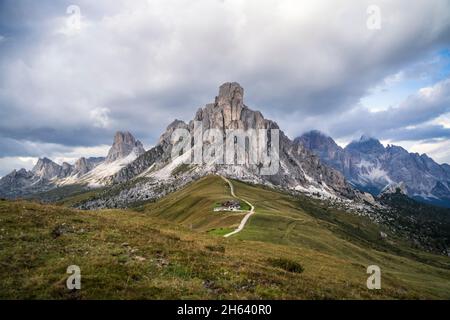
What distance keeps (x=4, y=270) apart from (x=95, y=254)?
19.0ft

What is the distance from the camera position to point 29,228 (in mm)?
30422
